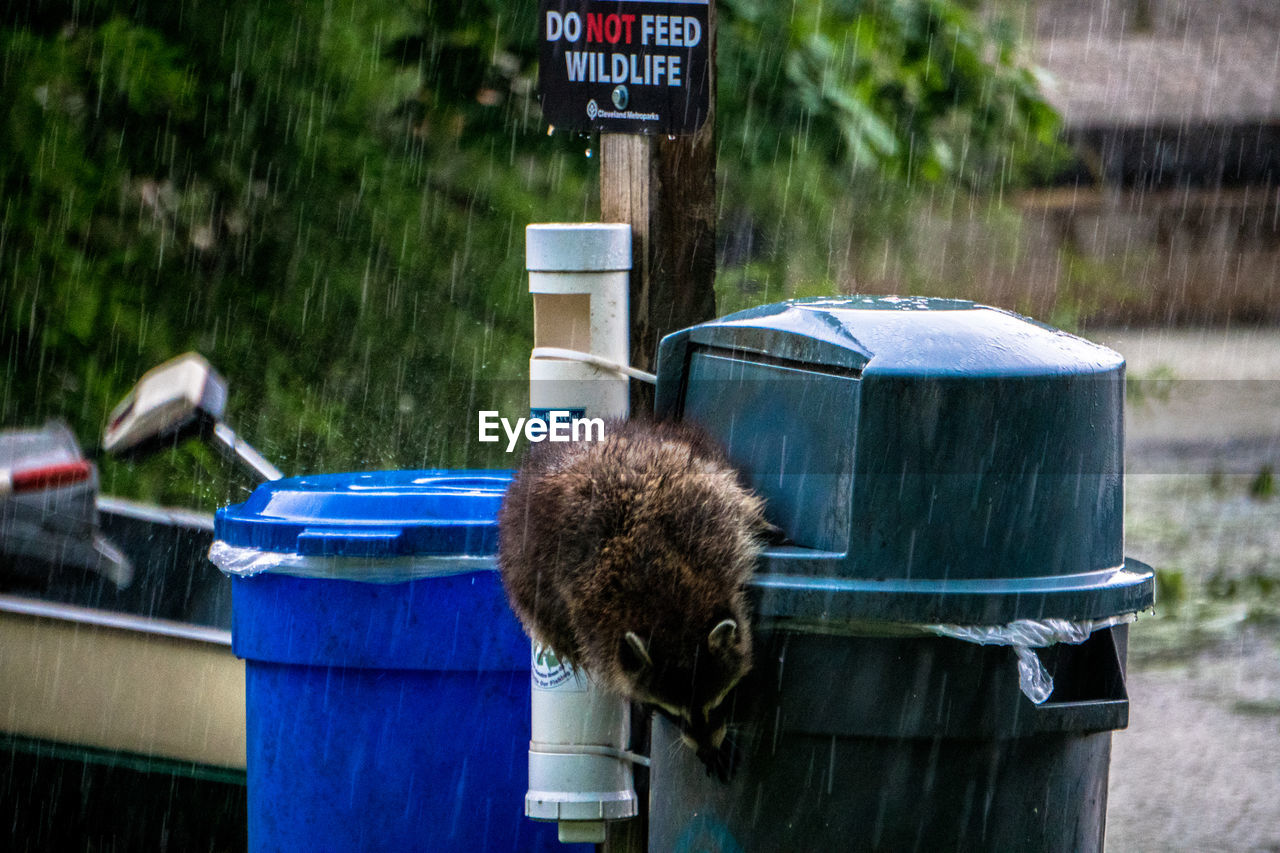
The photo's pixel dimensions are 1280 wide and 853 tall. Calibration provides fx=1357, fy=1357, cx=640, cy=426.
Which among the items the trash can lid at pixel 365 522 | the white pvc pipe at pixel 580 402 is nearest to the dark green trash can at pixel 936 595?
the white pvc pipe at pixel 580 402

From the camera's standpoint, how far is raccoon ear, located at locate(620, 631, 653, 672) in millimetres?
1993

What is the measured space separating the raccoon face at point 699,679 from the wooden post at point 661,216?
101 cm

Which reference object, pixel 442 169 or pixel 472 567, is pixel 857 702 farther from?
pixel 442 169

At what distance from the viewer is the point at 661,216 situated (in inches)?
117

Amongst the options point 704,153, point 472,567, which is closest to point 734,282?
point 704,153

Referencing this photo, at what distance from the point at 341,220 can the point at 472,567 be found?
3001 mm

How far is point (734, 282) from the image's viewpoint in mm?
5586

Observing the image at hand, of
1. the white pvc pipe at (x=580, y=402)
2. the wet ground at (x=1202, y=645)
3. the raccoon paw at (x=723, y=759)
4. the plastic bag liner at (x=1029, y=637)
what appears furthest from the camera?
the wet ground at (x=1202, y=645)

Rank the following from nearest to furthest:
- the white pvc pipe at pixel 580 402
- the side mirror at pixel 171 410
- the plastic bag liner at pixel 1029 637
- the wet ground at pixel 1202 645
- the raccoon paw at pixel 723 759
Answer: the plastic bag liner at pixel 1029 637 < the raccoon paw at pixel 723 759 < the white pvc pipe at pixel 580 402 < the side mirror at pixel 171 410 < the wet ground at pixel 1202 645

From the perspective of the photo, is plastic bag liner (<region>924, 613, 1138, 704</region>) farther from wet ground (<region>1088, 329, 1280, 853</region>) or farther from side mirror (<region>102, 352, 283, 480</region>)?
wet ground (<region>1088, 329, 1280, 853</region>)

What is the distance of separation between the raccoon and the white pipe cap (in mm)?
649

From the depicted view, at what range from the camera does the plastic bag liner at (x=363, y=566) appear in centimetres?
272

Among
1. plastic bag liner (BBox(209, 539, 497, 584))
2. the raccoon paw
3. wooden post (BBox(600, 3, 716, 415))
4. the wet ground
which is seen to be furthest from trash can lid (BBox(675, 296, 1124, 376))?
the wet ground

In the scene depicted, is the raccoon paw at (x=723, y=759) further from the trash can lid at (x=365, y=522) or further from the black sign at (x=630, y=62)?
the black sign at (x=630, y=62)
